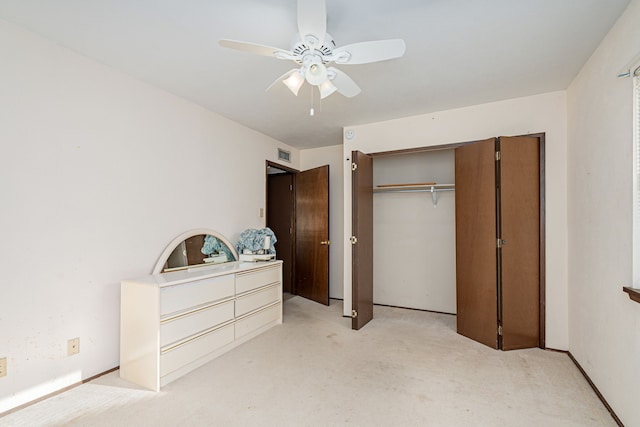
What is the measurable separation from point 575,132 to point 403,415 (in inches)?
106

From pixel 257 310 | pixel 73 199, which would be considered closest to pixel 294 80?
pixel 73 199

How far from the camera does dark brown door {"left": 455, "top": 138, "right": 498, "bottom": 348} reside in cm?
293

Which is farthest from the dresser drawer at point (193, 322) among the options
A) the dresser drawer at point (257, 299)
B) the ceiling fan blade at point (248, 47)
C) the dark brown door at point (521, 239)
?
the dark brown door at point (521, 239)

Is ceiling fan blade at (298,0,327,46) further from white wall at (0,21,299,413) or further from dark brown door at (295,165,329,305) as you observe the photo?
dark brown door at (295,165,329,305)

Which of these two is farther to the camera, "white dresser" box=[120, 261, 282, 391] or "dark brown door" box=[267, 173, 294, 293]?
"dark brown door" box=[267, 173, 294, 293]

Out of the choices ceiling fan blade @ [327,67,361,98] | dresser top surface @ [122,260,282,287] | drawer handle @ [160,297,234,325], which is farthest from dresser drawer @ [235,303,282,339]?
ceiling fan blade @ [327,67,361,98]

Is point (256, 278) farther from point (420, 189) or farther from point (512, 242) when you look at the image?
point (512, 242)

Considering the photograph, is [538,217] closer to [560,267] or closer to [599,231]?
[560,267]

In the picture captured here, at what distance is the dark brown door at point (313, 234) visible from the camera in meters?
4.42

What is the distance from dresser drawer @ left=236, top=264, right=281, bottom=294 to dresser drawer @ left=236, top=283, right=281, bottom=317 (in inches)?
2.7

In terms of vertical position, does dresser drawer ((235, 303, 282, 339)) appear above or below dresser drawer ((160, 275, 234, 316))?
below

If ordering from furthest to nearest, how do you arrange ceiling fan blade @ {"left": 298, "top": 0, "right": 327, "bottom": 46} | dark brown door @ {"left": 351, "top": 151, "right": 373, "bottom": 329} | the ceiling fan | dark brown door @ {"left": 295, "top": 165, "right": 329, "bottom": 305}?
dark brown door @ {"left": 295, "top": 165, "right": 329, "bottom": 305} → dark brown door @ {"left": 351, "top": 151, "right": 373, "bottom": 329} → the ceiling fan → ceiling fan blade @ {"left": 298, "top": 0, "right": 327, "bottom": 46}

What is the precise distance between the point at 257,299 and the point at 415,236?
224 cm

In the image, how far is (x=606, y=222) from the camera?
2041 mm
